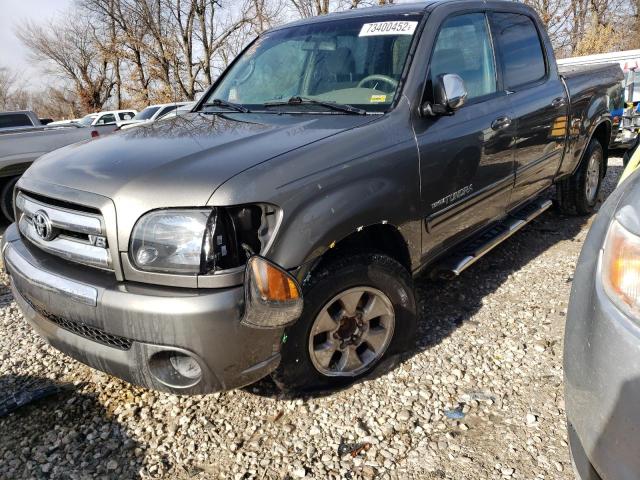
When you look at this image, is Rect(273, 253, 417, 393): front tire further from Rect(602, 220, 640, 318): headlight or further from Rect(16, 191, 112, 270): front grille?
Rect(602, 220, 640, 318): headlight

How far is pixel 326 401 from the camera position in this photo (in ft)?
8.16

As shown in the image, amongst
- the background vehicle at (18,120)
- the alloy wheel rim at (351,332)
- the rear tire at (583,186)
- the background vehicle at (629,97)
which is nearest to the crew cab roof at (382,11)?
the alloy wheel rim at (351,332)

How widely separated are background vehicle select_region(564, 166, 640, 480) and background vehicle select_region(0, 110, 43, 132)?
12592 mm

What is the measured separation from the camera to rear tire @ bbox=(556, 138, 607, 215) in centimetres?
474

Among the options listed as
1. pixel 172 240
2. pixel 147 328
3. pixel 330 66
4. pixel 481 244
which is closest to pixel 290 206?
pixel 172 240

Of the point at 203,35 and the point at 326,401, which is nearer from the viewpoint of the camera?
the point at 326,401

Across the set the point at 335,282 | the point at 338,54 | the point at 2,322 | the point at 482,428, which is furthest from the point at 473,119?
the point at 2,322

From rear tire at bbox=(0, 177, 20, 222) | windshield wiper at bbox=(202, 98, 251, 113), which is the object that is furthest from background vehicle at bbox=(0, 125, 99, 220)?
windshield wiper at bbox=(202, 98, 251, 113)

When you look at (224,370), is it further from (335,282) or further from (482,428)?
(482,428)

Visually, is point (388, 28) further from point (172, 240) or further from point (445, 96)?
point (172, 240)

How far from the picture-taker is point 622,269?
4.58 feet

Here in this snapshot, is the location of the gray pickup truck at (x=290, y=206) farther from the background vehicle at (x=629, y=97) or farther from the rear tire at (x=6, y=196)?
the rear tire at (x=6, y=196)

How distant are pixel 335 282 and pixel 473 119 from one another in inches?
56.2

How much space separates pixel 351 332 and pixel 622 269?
134cm
